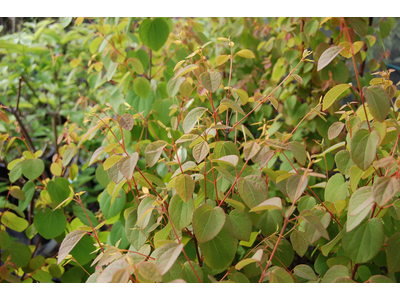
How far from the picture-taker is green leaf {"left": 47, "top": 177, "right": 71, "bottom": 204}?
1.13 metres

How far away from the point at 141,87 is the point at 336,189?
2.49 feet

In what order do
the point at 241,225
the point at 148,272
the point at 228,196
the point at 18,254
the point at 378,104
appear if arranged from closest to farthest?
the point at 148,272, the point at 378,104, the point at 241,225, the point at 228,196, the point at 18,254

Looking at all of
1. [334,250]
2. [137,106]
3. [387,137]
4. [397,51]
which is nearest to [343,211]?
[334,250]

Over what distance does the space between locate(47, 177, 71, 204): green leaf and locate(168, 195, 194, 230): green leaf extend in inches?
27.8

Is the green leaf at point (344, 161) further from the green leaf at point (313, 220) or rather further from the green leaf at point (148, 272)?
the green leaf at point (148, 272)

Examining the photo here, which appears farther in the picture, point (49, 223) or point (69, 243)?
point (49, 223)

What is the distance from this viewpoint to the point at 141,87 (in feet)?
3.77

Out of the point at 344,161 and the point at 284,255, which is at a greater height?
the point at 344,161

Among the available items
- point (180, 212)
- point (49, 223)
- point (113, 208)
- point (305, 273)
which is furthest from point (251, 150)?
point (49, 223)

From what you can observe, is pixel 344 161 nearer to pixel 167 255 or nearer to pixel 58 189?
pixel 167 255

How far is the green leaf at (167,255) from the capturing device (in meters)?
0.48

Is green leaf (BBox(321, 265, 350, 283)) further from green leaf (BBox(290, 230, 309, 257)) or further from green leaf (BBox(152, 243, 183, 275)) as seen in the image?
green leaf (BBox(152, 243, 183, 275))

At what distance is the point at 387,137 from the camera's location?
0.64 m

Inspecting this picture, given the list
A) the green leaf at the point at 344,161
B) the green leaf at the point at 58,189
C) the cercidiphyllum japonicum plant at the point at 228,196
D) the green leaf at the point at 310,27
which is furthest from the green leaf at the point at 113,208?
the green leaf at the point at 310,27
